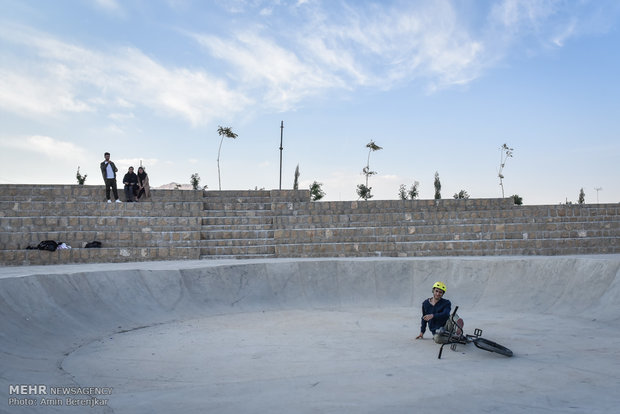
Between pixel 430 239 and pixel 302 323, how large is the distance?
25.6 ft

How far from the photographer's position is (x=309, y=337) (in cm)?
819

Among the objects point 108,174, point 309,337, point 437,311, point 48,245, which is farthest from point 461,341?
point 108,174

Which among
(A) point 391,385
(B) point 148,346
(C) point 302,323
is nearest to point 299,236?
(C) point 302,323

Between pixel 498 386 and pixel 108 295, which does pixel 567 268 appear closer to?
pixel 498 386

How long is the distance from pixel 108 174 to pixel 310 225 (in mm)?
6614

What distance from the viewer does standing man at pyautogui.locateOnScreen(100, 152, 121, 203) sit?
615 inches

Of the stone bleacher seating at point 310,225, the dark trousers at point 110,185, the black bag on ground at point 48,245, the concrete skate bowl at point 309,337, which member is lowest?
the concrete skate bowl at point 309,337

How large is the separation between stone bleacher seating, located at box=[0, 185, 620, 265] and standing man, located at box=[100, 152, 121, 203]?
A: 1.89ft

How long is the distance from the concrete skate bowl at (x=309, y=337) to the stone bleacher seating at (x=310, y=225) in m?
2.94

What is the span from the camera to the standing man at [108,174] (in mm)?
15633

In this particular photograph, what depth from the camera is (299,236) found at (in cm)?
1593

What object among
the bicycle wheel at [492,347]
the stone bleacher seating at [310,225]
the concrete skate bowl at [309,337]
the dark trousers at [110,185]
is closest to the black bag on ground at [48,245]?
the stone bleacher seating at [310,225]

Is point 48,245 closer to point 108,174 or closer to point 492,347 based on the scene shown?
point 108,174

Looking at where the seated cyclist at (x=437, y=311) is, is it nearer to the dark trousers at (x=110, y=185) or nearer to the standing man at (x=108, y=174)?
the standing man at (x=108, y=174)
